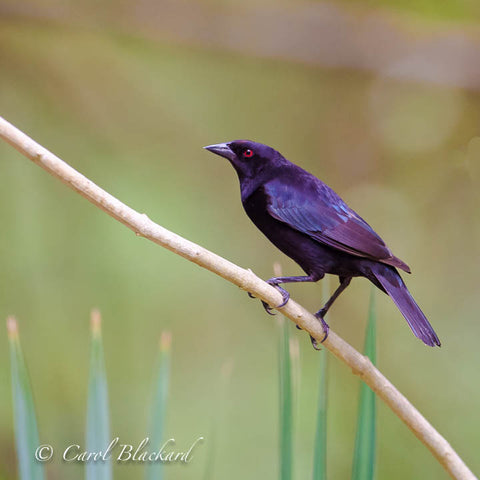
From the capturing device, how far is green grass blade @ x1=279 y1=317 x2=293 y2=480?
4.55 ft

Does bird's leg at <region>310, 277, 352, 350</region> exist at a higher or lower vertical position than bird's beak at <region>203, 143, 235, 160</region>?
lower

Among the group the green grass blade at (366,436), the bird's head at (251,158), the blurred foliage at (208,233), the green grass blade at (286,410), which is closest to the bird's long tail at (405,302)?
the green grass blade at (366,436)

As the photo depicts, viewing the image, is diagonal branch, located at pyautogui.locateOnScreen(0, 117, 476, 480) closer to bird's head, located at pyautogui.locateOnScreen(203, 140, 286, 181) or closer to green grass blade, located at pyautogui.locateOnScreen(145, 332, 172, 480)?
green grass blade, located at pyautogui.locateOnScreen(145, 332, 172, 480)

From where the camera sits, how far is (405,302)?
160 cm

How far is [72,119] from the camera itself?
3.30m

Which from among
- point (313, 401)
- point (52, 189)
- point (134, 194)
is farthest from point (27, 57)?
point (313, 401)

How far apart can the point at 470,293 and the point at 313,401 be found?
42.1 inches

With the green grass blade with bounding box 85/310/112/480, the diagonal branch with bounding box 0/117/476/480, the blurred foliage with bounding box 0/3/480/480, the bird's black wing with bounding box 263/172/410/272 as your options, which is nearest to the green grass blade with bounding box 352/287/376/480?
the diagonal branch with bounding box 0/117/476/480

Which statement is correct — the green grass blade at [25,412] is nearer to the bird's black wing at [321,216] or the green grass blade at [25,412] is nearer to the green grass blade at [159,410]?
the green grass blade at [159,410]

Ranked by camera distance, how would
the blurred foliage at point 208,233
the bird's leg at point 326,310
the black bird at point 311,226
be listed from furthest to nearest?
1. the blurred foliage at point 208,233
2. the black bird at point 311,226
3. the bird's leg at point 326,310

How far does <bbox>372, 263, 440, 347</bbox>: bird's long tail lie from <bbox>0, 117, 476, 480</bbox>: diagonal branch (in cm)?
15

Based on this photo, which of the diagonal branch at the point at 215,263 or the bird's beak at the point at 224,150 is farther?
the bird's beak at the point at 224,150

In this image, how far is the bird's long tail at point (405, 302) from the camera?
143 centimetres

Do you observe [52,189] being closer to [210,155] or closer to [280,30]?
[210,155]
